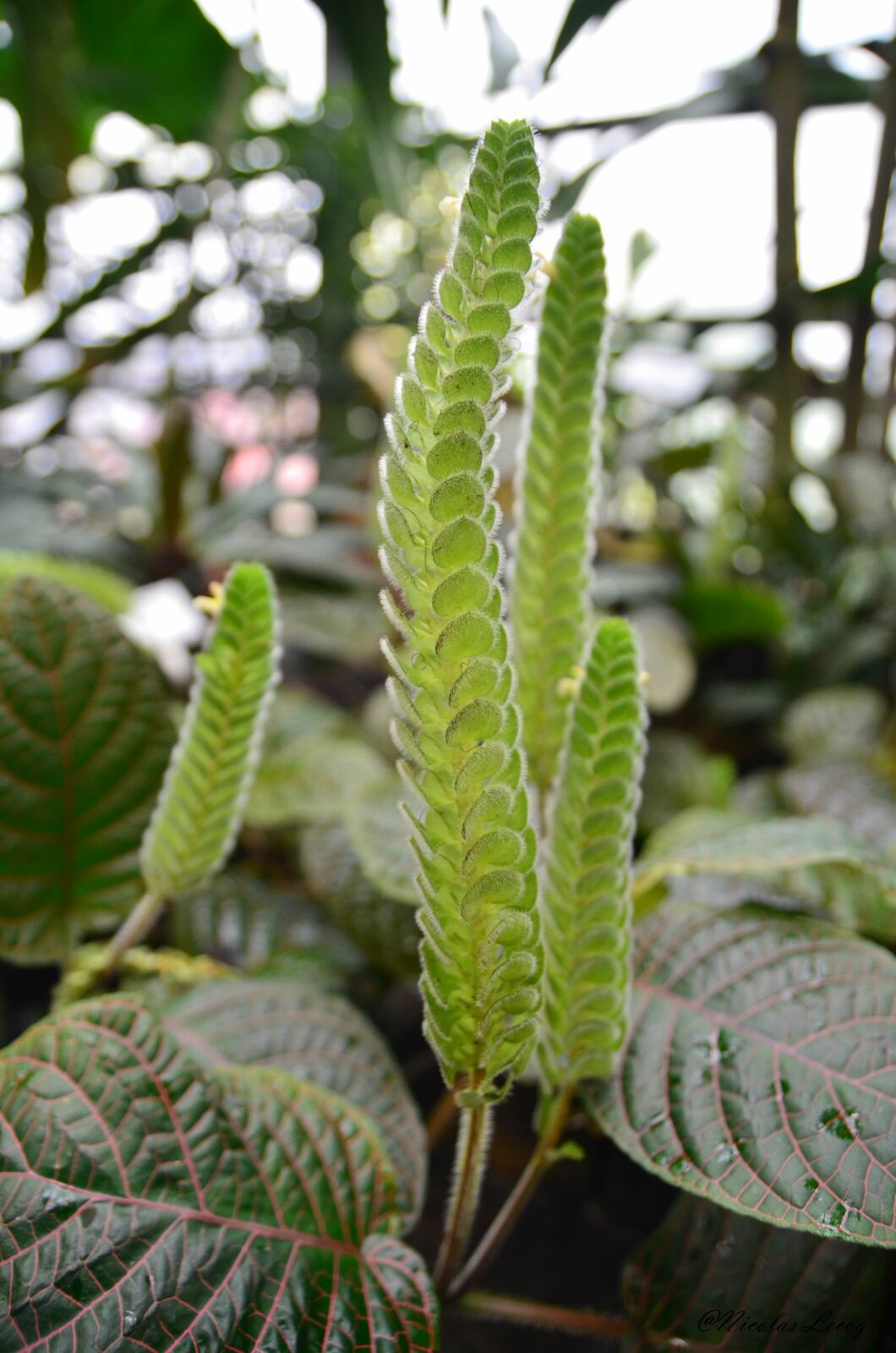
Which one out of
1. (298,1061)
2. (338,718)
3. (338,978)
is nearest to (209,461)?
(338,718)

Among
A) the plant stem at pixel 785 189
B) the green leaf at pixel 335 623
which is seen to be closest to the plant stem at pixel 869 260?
the plant stem at pixel 785 189

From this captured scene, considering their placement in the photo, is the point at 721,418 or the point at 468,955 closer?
the point at 468,955

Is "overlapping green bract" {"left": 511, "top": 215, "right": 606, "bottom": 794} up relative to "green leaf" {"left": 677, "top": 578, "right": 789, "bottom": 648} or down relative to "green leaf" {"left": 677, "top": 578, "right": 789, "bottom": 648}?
down

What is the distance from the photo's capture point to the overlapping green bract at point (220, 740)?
44cm

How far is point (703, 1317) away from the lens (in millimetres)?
461

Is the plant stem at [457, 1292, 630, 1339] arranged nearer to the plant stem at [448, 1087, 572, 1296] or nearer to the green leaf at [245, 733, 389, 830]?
the plant stem at [448, 1087, 572, 1296]

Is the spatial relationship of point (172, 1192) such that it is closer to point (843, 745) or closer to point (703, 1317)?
point (703, 1317)

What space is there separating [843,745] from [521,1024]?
753mm

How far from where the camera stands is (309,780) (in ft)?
2.60

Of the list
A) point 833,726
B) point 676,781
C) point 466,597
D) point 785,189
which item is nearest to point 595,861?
point 466,597

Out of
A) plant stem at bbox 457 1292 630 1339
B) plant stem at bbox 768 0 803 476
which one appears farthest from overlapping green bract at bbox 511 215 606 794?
plant stem at bbox 768 0 803 476

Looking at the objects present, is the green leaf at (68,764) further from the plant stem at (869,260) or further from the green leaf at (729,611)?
the plant stem at (869,260)

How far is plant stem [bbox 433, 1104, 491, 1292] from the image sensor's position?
401 millimetres

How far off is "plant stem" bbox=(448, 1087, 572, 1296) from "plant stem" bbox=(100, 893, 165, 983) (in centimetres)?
26
